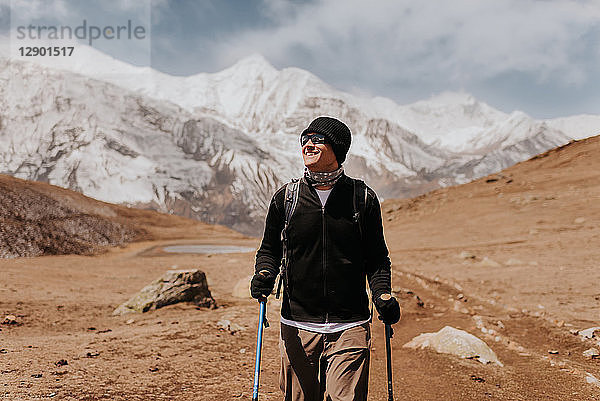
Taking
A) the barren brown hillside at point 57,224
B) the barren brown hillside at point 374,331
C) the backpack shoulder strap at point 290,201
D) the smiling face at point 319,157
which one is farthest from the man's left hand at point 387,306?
the barren brown hillside at point 57,224

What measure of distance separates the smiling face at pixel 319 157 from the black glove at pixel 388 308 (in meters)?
0.95

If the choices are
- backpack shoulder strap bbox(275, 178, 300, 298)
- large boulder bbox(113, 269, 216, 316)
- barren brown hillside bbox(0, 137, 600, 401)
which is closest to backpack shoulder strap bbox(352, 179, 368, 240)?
backpack shoulder strap bbox(275, 178, 300, 298)

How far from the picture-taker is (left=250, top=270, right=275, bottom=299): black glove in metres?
3.04

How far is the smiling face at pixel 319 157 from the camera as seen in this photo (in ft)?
9.62

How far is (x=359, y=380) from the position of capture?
9.15 feet

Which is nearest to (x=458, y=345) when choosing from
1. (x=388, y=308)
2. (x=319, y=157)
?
(x=388, y=308)

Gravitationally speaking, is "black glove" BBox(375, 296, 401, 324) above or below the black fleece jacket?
below

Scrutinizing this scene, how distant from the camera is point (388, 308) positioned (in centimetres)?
291

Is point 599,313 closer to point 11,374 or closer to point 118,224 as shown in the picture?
point 11,374

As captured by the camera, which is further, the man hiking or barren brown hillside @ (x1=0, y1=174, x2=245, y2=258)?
barren brown hillside @ (x1=0, y1=174, x2=245, y2=258)

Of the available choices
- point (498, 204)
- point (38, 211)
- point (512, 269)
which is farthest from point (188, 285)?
point (38, 211)

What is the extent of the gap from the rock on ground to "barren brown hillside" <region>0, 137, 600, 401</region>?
16 cm

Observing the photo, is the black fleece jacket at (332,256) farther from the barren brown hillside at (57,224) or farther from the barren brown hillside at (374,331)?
the barren brown hillside at (57,224)

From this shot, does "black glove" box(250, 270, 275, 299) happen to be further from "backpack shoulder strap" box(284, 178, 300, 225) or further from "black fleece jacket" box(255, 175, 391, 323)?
"backpack shoulder strap" box(284, 178, 300, 225)
